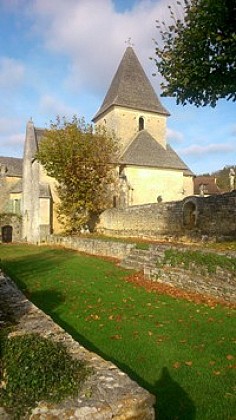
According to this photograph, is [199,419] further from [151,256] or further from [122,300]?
[151,256]

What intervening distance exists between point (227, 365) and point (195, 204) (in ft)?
41.7

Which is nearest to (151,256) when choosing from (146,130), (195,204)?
(195,204)

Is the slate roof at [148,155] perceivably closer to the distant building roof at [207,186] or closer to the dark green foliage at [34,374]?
the distant building roof at [207,186]

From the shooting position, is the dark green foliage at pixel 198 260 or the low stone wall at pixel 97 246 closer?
the dark green foliage at pixel 198 260

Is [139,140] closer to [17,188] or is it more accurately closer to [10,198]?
[17,188]

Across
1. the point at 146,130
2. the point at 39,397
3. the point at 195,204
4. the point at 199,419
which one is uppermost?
the point at 146,130

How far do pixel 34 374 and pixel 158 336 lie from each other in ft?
11.5

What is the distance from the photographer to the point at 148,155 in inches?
1249

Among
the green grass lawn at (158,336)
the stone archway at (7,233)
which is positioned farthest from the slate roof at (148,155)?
the green grass lawn at (158,336)

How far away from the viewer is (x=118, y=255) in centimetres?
1591

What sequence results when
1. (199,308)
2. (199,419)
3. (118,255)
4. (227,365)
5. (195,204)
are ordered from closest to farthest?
(199,419), (227,365), (199,308), (118,255), (195,204)

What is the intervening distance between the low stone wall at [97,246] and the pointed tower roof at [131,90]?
1656cm

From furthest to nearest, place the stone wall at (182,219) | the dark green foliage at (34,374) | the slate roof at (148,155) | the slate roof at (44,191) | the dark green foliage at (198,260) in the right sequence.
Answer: the slate roof at (148,155) → the slate roof at (44,191) → the stone wall at (182,219) → the dark green foliage at (198,260) → the dark green foliage at (34,374)

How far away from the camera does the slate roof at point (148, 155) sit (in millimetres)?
30656
